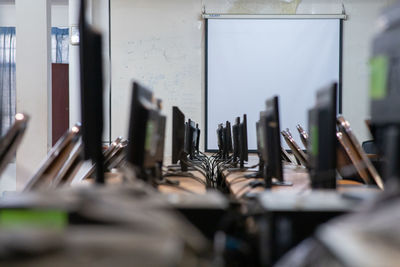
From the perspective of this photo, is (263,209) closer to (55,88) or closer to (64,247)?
(64,247)

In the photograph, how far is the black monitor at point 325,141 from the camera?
1.29 meters

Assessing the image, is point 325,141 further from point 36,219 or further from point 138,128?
point 36,219

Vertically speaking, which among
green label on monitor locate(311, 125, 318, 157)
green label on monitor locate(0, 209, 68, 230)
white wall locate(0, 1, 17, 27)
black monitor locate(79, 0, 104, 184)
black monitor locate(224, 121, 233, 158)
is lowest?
black monitor locate(224, 121, 233, 158)

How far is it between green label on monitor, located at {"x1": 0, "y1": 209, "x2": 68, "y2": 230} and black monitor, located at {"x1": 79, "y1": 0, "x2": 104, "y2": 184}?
61cm

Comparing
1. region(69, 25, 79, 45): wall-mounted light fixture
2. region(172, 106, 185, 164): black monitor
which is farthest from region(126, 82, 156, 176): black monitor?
region(69, 25, 79, 45): wall-mounted light fixture

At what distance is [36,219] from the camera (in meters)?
0.71

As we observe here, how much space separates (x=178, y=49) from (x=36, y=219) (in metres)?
4.87

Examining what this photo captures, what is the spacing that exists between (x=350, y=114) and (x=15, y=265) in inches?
213

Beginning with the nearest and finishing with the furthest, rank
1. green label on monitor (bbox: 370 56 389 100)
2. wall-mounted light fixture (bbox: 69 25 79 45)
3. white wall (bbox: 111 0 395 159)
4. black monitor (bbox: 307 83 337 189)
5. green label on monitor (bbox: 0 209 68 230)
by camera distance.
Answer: green label on monitor (bbox: 0 209 68 230)
green label on monitor (bbox: 370 56 389 100)
black monitor (bbox: 307 83 337 189)
wall-mounted light fixture (bbox: 69 25 79 45)
white wall (bbox: 111 0 395 159)

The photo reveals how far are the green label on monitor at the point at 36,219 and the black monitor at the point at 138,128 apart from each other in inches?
28.6

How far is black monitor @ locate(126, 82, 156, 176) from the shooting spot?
1458mm

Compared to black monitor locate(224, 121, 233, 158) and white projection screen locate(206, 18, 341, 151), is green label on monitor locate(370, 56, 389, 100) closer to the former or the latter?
black monitor locate(224, 121, 233, 158)

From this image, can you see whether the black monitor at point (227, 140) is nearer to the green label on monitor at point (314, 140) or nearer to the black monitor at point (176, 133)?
the black monitor at point (176, 133)

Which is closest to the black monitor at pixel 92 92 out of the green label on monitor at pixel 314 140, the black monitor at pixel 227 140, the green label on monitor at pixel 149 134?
the green label on monitor at pixel 149 134
